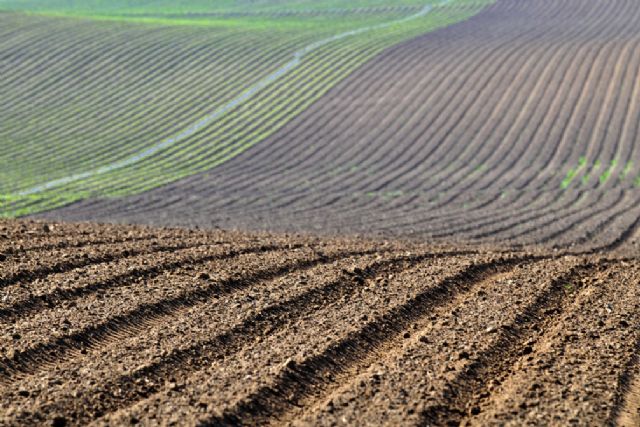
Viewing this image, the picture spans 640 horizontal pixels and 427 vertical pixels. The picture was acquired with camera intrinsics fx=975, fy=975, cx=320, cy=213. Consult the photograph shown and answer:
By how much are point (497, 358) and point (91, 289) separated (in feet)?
14.0

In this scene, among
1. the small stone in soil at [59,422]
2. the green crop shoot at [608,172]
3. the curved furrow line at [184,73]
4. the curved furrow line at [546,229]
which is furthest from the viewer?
the curved furrow line at [184,73]

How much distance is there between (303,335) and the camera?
358 inches

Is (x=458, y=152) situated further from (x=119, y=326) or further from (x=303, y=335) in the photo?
(x=119, y=326)

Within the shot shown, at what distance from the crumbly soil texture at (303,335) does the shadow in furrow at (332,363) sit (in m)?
0.02

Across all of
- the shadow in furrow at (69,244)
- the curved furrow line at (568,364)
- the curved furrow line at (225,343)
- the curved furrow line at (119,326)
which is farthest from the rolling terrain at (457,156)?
the curved furrow line at (119,326)

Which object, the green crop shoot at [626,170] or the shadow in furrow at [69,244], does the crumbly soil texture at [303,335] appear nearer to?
the shadow in furrow at [69,244]

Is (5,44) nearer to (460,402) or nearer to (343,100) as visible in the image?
(343,100)

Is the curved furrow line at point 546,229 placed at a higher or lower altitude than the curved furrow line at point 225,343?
lower

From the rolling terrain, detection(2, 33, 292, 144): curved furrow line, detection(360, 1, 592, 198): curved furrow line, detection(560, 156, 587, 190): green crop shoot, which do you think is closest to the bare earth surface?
the rolling terrain

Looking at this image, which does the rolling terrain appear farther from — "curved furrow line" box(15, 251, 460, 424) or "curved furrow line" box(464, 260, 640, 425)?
"curved furrow line" box(15, 251, 460, 424)

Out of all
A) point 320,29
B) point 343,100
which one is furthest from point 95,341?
point 320,29

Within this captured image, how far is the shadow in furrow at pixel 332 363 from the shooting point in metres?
7.28

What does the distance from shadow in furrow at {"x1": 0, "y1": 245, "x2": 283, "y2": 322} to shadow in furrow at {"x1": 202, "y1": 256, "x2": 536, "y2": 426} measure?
273cm

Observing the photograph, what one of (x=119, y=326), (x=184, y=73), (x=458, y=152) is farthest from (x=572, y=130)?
(x=119, y=326)
